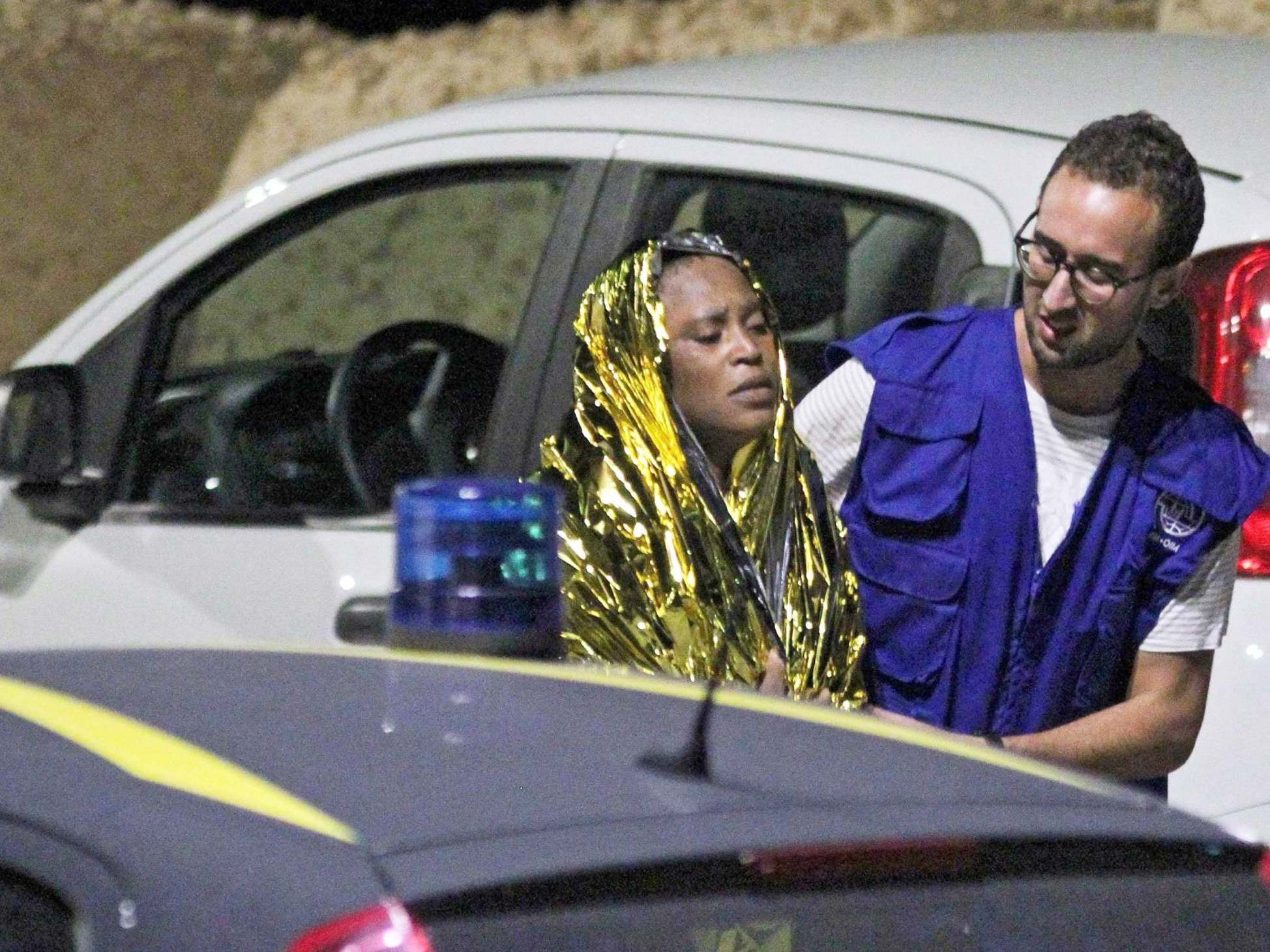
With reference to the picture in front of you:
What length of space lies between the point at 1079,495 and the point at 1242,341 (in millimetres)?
326

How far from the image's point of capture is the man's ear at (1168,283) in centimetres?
275

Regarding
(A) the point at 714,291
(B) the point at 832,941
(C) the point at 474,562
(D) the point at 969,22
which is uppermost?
(D) the point at 969,22

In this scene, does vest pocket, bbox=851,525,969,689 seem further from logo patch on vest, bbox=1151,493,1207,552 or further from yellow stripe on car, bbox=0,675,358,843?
yellow stripe on car, bbox=0,675,358,843

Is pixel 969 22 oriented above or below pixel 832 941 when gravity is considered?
above

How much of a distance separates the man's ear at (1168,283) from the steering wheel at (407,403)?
57.0 inches

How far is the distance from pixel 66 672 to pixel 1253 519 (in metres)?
1.44

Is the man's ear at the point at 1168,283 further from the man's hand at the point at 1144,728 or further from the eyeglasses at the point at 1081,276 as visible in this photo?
the man's hand at the point at 1144,728

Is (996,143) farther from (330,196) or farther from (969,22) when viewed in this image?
(969,22)

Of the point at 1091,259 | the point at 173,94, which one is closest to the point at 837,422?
the point at 1091,259

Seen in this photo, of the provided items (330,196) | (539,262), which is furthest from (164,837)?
(330,196)

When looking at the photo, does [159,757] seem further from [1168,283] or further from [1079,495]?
[1168,283]

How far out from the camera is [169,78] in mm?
10969

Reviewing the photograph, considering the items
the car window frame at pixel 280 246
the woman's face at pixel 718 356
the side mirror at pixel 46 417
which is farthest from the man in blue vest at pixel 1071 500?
the side mirror at pixel 46 417

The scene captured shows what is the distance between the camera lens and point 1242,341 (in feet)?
9.68
